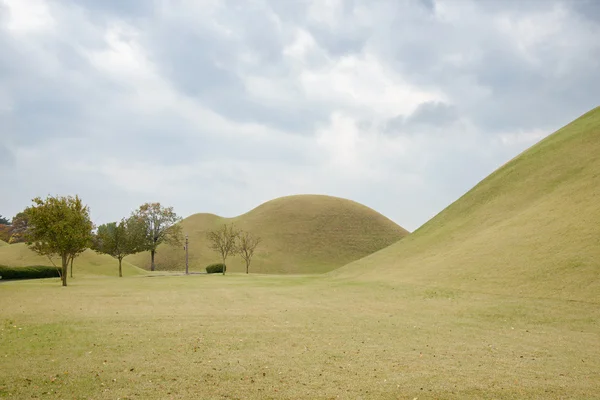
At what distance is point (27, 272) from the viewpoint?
60.8m

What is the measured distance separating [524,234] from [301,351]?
29.2 m

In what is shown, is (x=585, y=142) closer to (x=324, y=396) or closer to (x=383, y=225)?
(x=324, y=396)

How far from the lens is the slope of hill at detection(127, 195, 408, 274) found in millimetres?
106000

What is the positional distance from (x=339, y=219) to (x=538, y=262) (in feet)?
315

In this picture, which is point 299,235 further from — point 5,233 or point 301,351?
point 301,351

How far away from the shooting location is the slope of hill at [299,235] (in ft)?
348

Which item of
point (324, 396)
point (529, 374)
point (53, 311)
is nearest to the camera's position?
point (324, 396)

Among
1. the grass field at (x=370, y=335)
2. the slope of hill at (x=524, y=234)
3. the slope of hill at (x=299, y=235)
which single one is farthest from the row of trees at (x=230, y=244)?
the grass field at (x=370, y=335)

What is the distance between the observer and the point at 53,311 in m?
21.2

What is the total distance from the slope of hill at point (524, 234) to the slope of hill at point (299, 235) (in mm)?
50629

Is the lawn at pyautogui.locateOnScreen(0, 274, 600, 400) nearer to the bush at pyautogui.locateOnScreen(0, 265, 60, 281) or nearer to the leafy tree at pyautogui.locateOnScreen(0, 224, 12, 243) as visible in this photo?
the bush at pyautogui.locateOnScreen(0, 265, 60, 281)

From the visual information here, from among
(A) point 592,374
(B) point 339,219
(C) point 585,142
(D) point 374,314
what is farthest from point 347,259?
(A) point 592,374

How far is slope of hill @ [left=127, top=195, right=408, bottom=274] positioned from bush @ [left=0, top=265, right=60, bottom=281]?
41550mm

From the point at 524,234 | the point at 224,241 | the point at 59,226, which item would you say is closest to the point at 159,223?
the point at 224,241
